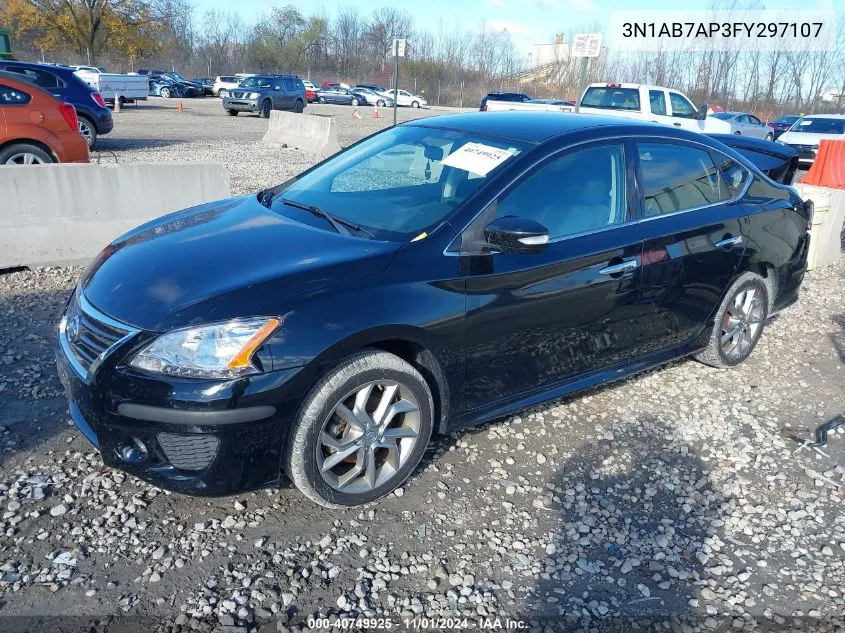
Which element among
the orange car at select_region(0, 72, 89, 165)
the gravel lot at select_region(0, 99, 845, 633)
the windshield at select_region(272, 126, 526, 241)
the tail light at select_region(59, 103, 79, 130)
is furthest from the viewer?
the tail light at select_region(59, 103, 79, 130)

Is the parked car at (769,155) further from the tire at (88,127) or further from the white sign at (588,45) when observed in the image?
the tire at (88,127)

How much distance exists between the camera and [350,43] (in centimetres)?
7938

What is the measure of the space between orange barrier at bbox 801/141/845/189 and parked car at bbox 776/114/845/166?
303 inches

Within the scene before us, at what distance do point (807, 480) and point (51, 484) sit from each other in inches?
152

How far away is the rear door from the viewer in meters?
3.97

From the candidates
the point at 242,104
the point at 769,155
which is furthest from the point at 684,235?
the point at 242,104

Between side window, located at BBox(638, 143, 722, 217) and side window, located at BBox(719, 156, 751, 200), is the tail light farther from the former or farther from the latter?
A: side window, located at BBox(719, 156, 751, 200)

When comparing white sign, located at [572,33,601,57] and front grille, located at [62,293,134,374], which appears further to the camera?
white sign, located at [572,33,601,57]

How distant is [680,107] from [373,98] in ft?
124

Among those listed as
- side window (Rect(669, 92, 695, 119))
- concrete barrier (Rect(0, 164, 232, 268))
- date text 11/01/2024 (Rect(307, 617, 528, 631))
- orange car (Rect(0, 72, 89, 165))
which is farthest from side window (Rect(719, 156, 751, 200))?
side window (Rect(669, 92, 695, 119))

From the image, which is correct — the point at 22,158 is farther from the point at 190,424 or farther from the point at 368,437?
the point at 368,437

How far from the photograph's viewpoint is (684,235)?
161 inches

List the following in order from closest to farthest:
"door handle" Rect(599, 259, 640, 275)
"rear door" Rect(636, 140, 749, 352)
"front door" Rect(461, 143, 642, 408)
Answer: "front door" Rect(461, 143, 642, 408) < "door handle" Rect(599, 259, 640, 275) < "rear door" Rect(636, 140, 749, 352)

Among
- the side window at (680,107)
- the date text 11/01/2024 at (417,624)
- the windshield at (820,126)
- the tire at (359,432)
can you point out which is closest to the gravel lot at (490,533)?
the date text 11/01/2024 at (417,624)
